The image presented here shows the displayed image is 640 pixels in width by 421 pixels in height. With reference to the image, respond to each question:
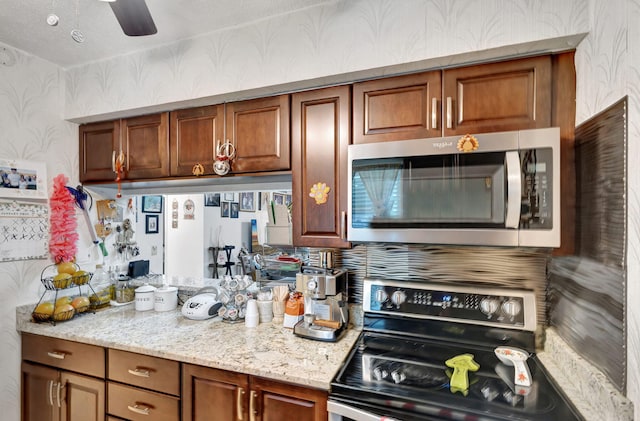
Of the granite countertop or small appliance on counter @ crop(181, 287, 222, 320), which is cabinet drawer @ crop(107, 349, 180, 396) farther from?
small appliance on counter @ crop(181, 287, 222, 320)

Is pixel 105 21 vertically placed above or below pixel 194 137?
above

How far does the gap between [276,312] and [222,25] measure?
154 cm

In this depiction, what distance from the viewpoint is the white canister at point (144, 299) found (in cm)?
215

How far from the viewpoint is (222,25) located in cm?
167

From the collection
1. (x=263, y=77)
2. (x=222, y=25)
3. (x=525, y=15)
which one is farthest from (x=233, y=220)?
(x=525, y=15)

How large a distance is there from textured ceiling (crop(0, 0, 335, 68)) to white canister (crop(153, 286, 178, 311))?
4.83ft

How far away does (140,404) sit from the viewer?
61.6 inches

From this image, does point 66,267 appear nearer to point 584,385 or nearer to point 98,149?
point 98,149

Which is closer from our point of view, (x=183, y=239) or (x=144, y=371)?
(x=144, y=371)

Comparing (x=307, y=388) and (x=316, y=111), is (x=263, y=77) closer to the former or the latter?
(x=316, y=111)

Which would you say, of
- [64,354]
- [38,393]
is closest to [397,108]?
[64,354]

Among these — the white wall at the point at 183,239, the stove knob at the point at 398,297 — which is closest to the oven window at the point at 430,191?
the stove knob at the point at 398,297

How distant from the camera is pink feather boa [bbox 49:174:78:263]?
2072 mm

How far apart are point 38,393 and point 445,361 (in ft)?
7.20
